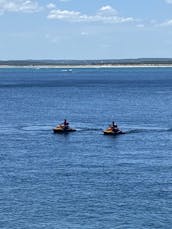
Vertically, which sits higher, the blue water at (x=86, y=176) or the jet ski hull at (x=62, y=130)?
the jet ski hull at (x=62, y=130)

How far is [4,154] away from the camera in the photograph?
103m

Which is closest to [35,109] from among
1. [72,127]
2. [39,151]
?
[72,127]

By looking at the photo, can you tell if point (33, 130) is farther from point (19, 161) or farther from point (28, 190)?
point (28, 190)

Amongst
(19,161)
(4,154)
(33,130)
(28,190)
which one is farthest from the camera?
(33,130)

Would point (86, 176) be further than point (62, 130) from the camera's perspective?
No

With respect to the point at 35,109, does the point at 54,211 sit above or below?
below

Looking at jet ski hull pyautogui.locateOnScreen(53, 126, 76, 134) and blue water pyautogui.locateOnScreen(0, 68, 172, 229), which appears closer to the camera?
blue water pyautogui.locateOnScreen(0, 68, 172, 229)

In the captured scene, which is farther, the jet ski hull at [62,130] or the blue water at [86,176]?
the jet ski hull at [62,130]

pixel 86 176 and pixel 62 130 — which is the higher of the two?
pixel 62 130

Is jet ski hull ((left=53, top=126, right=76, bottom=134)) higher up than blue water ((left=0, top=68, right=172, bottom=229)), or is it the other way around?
jet ski hull ((left=53, top=126, right=76, bottom=134))

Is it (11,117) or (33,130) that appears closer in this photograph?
(33,130)

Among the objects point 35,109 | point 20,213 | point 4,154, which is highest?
point 35,109

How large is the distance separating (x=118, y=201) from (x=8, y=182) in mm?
14106

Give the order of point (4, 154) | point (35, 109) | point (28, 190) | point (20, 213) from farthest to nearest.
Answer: point (35, 109) < point (4, 154) < point (28, 190) < point (20, 213)
